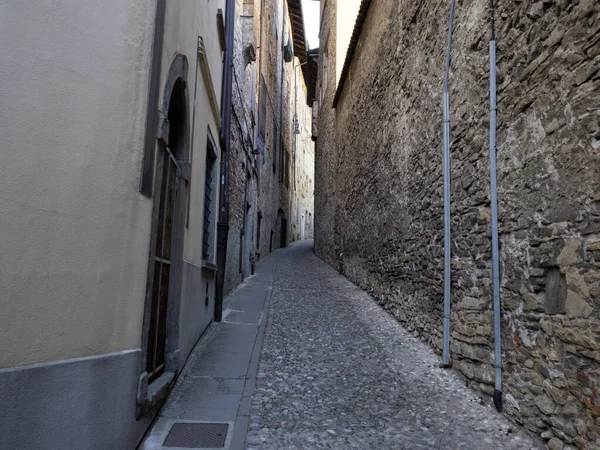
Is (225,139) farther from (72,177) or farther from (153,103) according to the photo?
(72,177)

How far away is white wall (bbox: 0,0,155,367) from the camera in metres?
2.02

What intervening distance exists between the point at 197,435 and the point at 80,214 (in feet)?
5.69

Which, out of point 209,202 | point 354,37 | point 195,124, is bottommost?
point 209,202

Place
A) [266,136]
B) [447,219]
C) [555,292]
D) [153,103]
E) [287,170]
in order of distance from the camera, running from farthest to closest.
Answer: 1. [287,170]
2. [266,136]
3. [447,219]
4. [555,292]
5. [153,103]

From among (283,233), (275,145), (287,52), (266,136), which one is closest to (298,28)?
(287,52)

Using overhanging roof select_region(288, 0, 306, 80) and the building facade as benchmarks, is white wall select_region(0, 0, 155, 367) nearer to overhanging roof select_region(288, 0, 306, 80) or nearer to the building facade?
the building facade

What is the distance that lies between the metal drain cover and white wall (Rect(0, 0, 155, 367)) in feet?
2.53

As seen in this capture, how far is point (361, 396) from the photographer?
392cm

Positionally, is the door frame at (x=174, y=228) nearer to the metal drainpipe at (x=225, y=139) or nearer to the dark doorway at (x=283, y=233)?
the metal drainpipe at (x=225, y=139)

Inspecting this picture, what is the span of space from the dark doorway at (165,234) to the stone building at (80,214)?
32 cm

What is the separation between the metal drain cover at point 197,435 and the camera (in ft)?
9.97

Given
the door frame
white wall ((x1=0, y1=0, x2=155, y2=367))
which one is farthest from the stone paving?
white wall ((x1=0, y1=0, x2=155, y2=367))

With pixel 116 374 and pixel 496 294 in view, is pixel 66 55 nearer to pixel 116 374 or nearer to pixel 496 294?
Result: pixel 116 374

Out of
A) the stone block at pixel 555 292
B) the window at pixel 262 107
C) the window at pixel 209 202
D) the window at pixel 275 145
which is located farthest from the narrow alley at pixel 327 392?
the window at pixel 275 145
